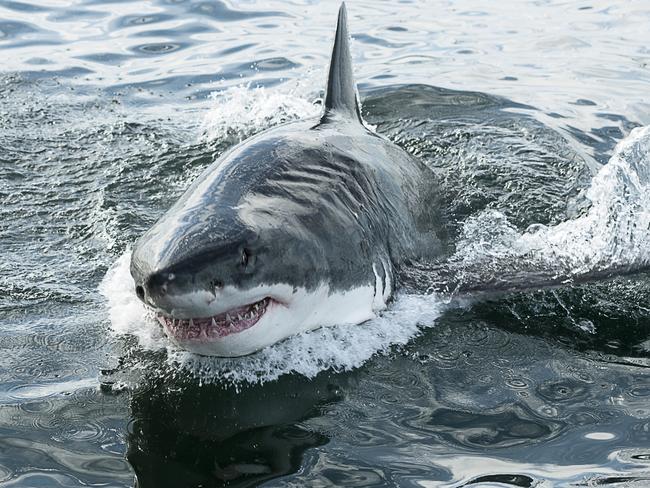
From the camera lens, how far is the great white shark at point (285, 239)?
3.39 metres

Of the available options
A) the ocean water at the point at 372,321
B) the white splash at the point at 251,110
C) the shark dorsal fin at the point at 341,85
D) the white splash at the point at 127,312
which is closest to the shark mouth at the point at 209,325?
the ocean water at the point at 372,321

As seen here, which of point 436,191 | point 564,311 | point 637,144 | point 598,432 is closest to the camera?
point 598,432

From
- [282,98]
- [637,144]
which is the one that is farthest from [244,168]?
[282,98]

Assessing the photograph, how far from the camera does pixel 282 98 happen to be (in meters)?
8.87

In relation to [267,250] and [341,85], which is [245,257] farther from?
[341,85]

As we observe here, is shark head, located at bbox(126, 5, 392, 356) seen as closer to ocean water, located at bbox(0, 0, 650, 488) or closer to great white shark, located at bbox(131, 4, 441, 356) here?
great white shark, located at bbox(131, 4, 441, 356)

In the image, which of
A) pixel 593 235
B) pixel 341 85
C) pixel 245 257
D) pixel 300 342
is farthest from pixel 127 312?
pixel 593 235

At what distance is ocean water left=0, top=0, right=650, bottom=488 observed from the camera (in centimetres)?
348

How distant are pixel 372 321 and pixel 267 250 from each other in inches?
37.8

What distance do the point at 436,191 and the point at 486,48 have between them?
19.8 feet

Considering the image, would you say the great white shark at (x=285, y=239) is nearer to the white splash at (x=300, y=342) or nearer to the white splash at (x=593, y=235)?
the white splash at (x=300, y=342)

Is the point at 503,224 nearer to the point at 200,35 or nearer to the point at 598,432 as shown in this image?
the point at 598,432

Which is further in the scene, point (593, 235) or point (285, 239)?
point (593, 235)

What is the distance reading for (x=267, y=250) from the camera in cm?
366
